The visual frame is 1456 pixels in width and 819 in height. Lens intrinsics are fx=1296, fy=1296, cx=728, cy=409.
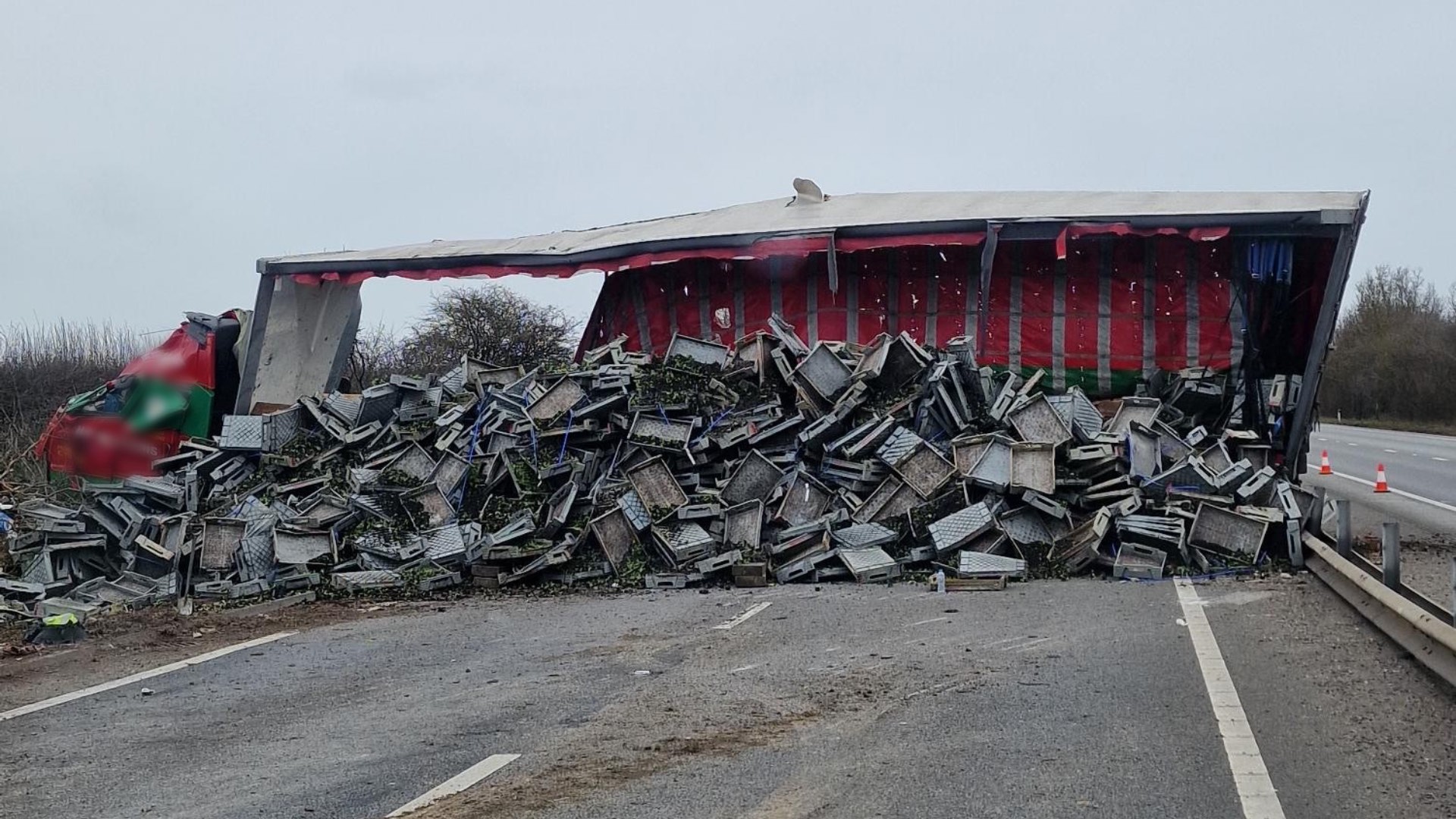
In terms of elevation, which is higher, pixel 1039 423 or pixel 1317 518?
pixel 1039 423

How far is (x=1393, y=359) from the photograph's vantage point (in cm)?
5375

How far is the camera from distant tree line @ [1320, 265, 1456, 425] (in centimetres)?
5128

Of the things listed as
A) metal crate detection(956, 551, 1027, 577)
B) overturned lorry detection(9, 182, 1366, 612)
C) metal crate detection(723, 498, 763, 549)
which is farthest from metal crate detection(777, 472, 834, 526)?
metal crate detection(956, 551, 1027, 577)

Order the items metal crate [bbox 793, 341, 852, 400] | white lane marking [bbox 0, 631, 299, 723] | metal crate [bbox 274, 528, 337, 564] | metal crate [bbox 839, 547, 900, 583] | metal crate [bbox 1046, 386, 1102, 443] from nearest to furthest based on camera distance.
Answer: white lane marking [bbox 0, 631, 299, 723]
metal crate [bbox 839, 547, 900, 583]
metal crate [bbox 274, 528, 337, 564]
metal crate [bbox 1046, 386, 1102, 443]
metal crate [bbox 793, 341, 852, 400]

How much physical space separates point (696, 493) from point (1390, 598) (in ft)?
24.0

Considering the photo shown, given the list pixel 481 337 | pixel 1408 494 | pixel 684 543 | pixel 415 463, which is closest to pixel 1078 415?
pixel 684 543

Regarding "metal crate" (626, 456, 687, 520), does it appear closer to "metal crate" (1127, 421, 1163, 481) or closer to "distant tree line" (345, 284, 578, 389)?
"metal crate" (1127, 421, 1163, 481)

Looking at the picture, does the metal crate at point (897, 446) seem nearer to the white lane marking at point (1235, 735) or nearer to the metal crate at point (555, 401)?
the metal crate at point (555, 401)

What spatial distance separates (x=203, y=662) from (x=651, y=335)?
13055 millimetres

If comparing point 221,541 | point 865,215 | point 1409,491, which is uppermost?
point 865,215

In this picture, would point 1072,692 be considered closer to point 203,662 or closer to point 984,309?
point 203,662

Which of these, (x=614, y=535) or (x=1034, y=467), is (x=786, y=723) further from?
(x=1034, y=467)

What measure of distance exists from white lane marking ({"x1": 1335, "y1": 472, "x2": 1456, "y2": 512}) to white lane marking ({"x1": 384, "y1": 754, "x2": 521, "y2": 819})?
56.4 feet

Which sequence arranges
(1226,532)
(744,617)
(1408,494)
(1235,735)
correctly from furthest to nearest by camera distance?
(1408,494), (1226,532), (744,617), (1235,735)
